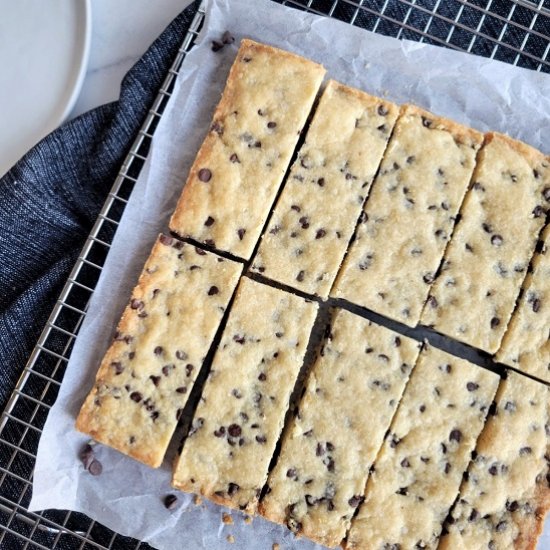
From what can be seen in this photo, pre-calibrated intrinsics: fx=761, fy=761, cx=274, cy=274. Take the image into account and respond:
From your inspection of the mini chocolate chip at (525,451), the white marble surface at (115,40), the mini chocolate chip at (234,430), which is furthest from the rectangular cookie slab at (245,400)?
the white marble surface at (115,40)

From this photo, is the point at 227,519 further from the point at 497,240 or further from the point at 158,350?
the point at 497,240

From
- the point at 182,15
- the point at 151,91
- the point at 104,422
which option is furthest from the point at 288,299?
the point at 182,15

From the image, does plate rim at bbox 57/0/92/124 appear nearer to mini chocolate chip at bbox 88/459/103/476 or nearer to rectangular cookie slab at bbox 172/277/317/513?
rectangular cookie slab at bbox 172/277/317/513

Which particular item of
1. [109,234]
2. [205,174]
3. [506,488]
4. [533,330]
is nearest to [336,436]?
[506,488]

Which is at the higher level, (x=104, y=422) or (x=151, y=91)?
(x=151, y=91)

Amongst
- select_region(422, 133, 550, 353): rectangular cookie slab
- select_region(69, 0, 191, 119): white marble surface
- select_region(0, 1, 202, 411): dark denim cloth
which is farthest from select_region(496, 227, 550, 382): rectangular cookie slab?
select_region(69, 0, 191, 119): white marble surface

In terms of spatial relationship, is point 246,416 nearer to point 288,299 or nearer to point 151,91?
point 288,299

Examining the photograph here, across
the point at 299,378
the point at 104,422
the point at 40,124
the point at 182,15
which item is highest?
the point at 182,15

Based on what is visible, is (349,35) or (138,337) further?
(349,35)
